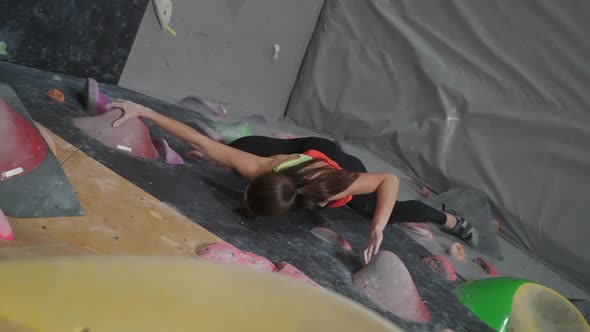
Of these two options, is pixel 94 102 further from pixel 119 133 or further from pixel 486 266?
pixel 486 266

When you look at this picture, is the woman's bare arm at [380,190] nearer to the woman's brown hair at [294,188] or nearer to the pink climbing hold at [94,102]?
the woman's brown hair at [294,188]

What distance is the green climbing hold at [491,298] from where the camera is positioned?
2.06 m

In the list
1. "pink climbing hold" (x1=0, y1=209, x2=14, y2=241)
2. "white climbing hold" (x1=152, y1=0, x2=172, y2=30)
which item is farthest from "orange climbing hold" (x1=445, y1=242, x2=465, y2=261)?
"pink climbing hold" (x1=0, y1=209, x2=14, y2=241)

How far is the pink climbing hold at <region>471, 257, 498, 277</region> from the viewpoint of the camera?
2.65 meters

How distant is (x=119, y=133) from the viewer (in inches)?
81.3

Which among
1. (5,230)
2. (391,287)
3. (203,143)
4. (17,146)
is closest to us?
(5,230)

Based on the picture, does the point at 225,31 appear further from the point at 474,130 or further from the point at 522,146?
the point at 522,146

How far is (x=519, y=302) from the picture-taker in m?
2.11

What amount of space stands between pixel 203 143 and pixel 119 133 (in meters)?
→ 0.32

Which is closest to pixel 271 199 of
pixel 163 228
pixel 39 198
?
pixel 163 228

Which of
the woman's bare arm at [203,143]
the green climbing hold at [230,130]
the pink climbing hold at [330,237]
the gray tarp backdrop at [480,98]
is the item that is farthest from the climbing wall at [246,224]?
the gray tarp backdrop at [480,98]

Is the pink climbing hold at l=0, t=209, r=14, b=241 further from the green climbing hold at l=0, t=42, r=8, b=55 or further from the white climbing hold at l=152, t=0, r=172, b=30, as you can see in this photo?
the white climbing hold at l=152, t=0, r=172, b=30

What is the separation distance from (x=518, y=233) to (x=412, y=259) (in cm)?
97

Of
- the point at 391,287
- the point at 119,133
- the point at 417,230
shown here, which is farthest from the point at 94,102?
the point at 417,230
